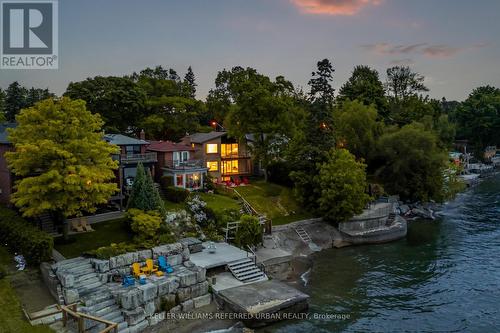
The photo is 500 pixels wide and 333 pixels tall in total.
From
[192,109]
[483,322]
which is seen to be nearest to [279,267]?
[483,322]

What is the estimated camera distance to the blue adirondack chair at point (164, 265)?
88.5ft

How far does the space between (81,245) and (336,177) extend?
25.0 metres

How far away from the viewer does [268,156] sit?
49.9 metres

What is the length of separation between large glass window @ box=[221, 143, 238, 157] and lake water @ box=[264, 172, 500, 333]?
865 inches

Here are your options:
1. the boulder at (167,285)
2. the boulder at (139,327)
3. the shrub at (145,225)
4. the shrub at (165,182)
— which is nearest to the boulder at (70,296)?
the boulder at (139,327)

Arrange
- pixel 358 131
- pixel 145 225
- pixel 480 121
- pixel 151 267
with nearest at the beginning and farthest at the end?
pixel 151 267, pixel 145 225, pixel 358 131, pixel 480 121

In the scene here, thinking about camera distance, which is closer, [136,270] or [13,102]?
[136,270]

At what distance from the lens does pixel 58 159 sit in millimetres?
27812

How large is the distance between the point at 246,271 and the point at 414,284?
12935 millimetres

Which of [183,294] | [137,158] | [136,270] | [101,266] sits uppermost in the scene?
[137,158]

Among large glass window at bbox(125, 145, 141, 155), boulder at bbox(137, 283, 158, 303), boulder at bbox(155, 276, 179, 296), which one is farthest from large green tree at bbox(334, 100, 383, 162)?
boulder at bbox(137, 283, 158, 303)

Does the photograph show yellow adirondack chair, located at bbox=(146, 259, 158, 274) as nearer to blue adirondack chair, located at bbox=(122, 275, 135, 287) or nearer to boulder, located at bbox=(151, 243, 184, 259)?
boulder, located at bbox=(151, 243, 184, 259)

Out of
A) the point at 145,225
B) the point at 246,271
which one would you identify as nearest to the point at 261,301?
the point at 246,271

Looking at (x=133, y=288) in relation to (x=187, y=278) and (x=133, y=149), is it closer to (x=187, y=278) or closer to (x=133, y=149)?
(x=187, y=278)
